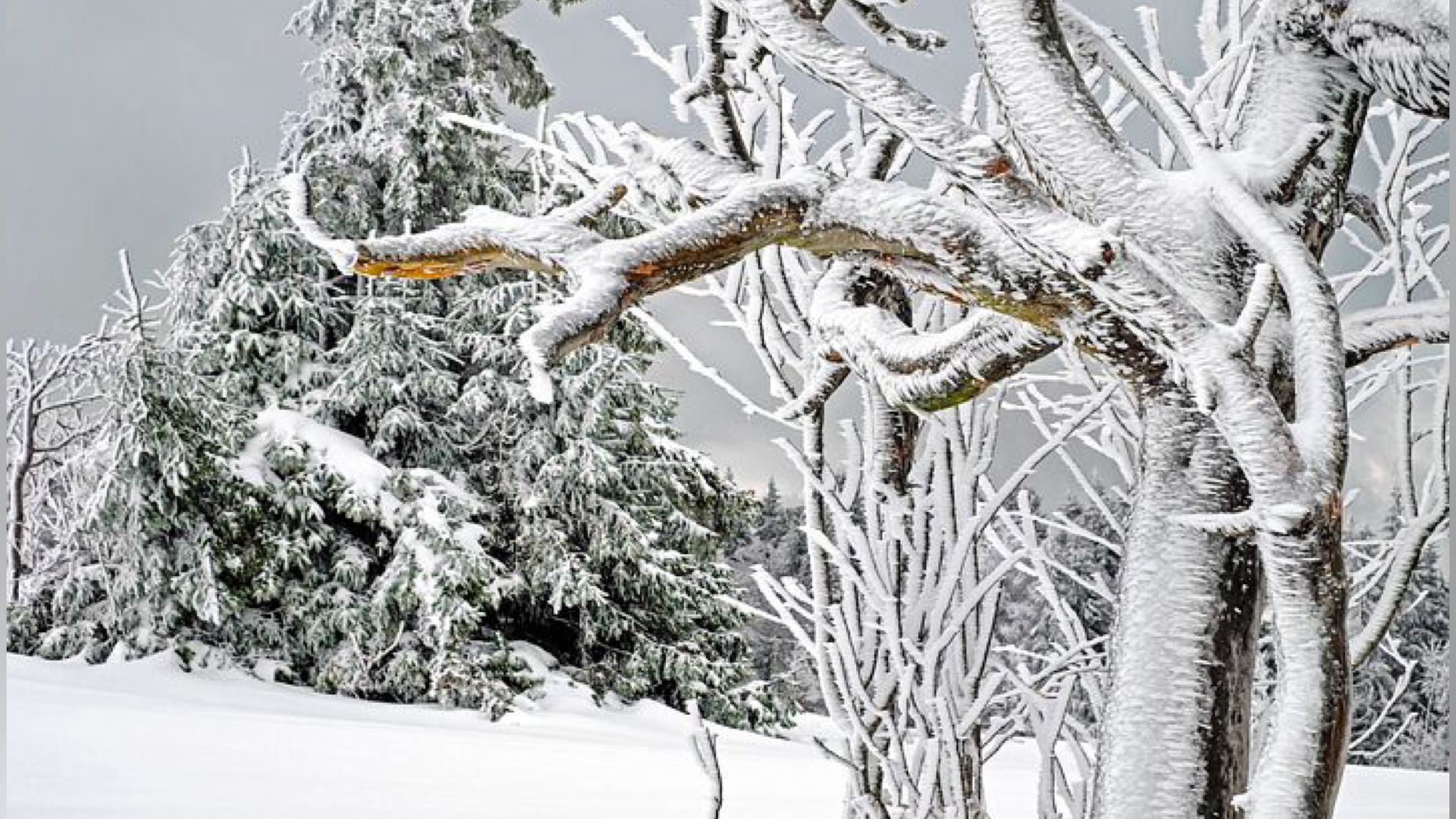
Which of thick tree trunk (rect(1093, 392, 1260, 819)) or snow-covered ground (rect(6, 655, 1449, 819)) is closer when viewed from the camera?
thick tree trunk (rect(1093, 392, 1260, 819))

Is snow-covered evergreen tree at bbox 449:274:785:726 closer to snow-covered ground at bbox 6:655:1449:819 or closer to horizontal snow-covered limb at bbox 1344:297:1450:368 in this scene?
snow-covered ground at bbox 6:655:1449:819

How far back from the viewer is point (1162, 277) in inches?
22.3

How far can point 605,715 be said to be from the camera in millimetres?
4992

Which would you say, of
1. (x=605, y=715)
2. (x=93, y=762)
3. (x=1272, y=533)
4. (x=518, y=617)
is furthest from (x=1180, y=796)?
(x=518, y=617)

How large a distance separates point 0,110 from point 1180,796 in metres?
3.89

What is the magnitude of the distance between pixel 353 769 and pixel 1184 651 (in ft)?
8.93

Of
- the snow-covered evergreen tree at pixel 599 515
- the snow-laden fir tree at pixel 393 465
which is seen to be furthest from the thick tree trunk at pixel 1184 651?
the snow-covered evergreen tree at pixel 599 515

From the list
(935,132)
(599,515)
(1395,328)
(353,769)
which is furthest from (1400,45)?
(599,515)

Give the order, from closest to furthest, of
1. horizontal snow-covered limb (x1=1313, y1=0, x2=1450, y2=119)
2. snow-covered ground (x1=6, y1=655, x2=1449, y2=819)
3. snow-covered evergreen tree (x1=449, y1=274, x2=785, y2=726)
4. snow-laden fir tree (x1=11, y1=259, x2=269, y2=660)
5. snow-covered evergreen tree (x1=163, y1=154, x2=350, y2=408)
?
horizontal snow-covered limb (x1=1313, y1=0, x2=1450, y2=119) → snow-covered ground (x1=6, y1=655, x2=1449, y2=819) → snow-laden fir tree (x1=11, y1=259, x2=269, y2=660) → snow-covered evergreen tree (x1=163, y1=154, x2=350, y2=408) → snow-covered evergreen tree (x1=449, y1=274, x2=785, y2=726)

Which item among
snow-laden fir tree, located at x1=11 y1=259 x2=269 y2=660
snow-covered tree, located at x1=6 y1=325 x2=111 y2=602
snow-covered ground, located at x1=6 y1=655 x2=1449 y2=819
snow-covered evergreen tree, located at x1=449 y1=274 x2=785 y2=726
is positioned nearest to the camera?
snow-covered ground, located at x1=6 y1=655 x2=1449 y2=819

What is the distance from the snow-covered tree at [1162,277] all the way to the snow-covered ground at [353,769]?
211 centimetres

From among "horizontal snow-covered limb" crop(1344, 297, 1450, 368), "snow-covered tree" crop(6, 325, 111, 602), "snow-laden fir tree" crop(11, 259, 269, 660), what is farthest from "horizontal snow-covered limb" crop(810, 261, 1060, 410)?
"snow-laden fir tree" crop(11, 259, 269, 660)

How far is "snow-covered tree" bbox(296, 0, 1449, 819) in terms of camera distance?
526mm

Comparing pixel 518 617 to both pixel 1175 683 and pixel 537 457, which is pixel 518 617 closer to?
pixel 537 457
